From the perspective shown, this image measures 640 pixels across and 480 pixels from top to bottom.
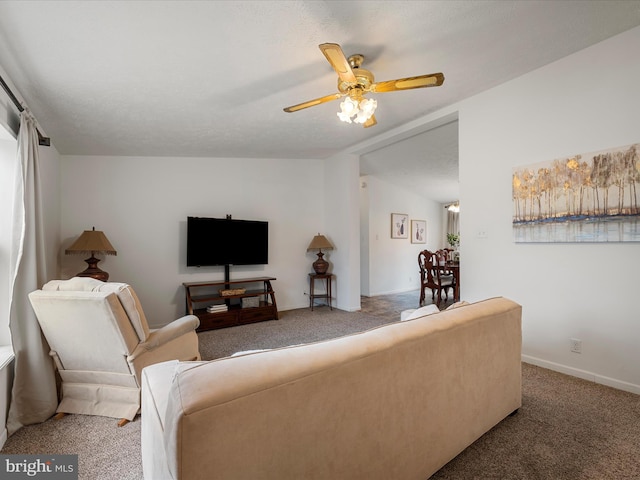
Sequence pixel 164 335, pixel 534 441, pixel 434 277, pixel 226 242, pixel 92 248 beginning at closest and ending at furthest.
Answer: pixel 534 441
pixel 164 335
pixel 92 248
pixel 226 242
pixel 434 277

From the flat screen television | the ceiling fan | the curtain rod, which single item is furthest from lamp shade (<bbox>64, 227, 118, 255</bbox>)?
the ceiling fan

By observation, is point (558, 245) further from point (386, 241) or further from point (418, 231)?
point (418, 231)

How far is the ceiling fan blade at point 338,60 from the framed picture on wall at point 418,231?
235 inches

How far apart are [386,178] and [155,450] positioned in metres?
6.47

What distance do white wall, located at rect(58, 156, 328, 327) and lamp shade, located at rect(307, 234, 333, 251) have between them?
0.24m

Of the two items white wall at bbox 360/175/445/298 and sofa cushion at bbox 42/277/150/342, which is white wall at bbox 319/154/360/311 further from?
sofa cushion at bbox 42/277/150/342

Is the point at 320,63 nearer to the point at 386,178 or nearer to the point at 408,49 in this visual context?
the point at 408,49

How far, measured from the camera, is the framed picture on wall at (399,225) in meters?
7.20

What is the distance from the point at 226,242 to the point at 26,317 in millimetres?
2677

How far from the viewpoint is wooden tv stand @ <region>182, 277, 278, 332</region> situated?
4199 millimetres

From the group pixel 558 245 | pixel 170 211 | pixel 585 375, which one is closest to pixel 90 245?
pixel 170 211

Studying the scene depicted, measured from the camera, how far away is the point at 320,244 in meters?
5.19

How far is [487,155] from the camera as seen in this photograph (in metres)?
3.17

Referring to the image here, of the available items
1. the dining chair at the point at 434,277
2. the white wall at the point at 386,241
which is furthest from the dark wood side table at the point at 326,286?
the dining chair at the point at 434,277
